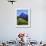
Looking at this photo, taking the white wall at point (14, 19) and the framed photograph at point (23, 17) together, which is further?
the framed photograph at point (23, 17)

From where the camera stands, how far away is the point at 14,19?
671 centimetres

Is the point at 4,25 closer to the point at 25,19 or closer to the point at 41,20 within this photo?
the point at 25,19

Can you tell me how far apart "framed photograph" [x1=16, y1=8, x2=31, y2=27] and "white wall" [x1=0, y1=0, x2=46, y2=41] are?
0.14 metres

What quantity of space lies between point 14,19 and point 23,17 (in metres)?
0.43

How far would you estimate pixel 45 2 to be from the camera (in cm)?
695

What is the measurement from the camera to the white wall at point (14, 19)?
6.63m

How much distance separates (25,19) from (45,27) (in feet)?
3.35

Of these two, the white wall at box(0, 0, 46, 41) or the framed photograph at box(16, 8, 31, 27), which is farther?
the framed photograph at box(16, 8, 31, 27)

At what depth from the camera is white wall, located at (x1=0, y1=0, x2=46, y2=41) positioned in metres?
6.63

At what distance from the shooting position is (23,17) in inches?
268

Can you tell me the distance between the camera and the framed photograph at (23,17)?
676 cm

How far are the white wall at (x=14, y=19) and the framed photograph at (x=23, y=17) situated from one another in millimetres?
139

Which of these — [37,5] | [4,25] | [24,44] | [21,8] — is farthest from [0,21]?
[24,44]

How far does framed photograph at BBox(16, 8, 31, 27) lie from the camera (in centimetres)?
676
